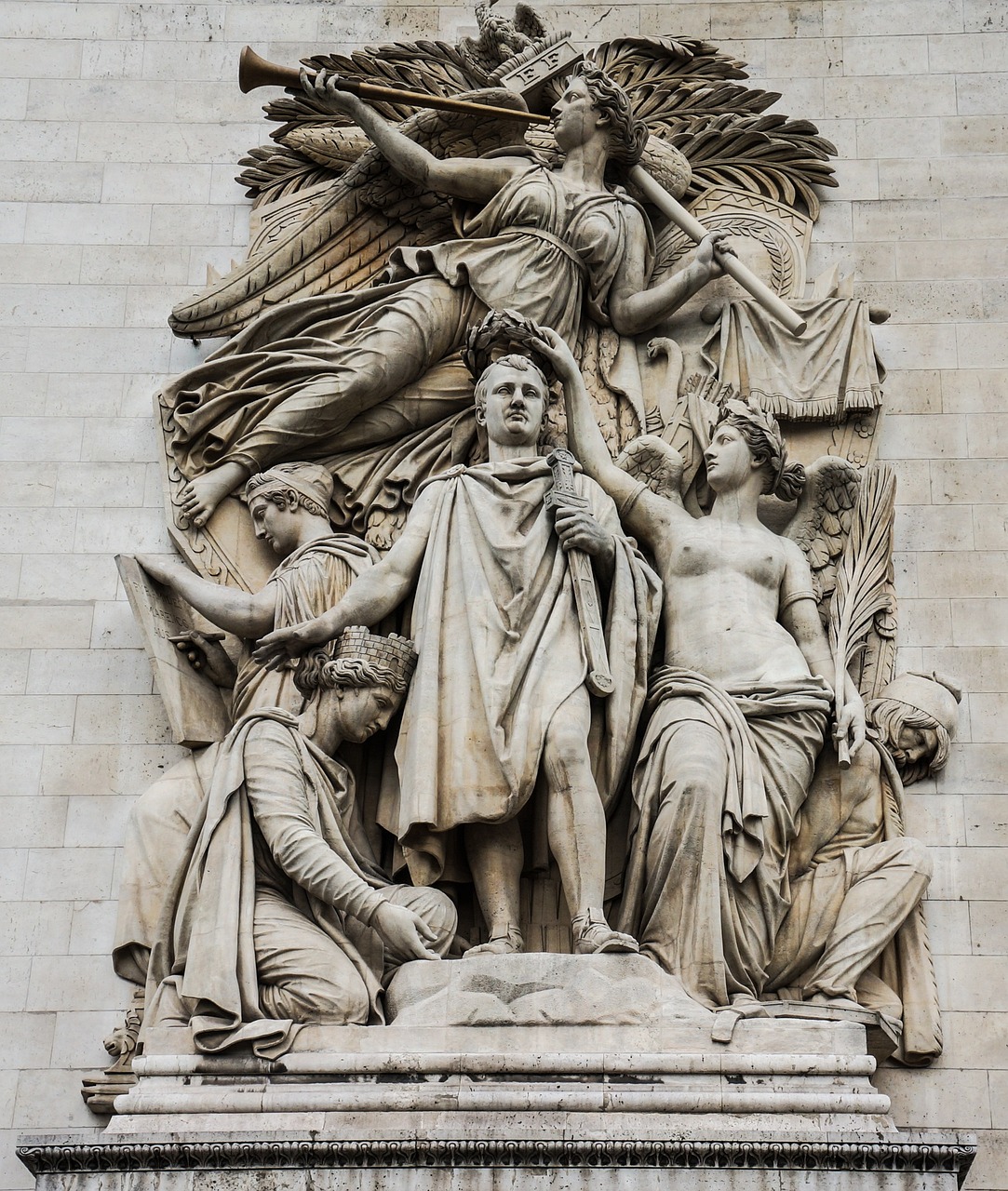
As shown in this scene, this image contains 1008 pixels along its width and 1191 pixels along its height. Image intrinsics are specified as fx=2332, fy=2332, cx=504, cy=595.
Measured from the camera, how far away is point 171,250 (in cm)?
1170

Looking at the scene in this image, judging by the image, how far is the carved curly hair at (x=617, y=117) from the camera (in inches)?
442

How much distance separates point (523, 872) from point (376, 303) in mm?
2959

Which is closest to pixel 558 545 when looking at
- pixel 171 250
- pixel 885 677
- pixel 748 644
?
pixel 748 644

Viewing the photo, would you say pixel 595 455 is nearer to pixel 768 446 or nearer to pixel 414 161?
pixel 768 446

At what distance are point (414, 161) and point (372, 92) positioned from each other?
465 millimetres

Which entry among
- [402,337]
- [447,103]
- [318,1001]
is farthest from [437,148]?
[318,1001]

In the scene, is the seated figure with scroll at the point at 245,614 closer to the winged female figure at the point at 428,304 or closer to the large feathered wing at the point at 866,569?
the winged female figure at the point at 428,304

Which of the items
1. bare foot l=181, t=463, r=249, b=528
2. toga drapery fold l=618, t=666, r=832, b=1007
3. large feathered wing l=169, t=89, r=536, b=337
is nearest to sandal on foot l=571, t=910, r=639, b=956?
toga drapery fold l=618, t=666, r=832, b=1007

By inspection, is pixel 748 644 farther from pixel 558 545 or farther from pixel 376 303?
pixel 376 303

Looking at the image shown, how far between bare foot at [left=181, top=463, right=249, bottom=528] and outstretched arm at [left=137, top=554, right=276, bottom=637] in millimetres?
387

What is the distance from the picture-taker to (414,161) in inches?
439

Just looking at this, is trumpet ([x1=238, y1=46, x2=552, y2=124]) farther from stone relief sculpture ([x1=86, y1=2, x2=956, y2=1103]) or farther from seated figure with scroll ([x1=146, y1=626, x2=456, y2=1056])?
seated figure with scroll ([x1=146, y1=626, x2=456, y2=1056])

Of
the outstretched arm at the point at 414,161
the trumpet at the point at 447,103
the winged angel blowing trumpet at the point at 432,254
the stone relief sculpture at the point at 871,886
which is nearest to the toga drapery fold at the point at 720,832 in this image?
the stone relief sculpture at the point at 871,886

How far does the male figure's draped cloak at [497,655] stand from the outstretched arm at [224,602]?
2.30ft
